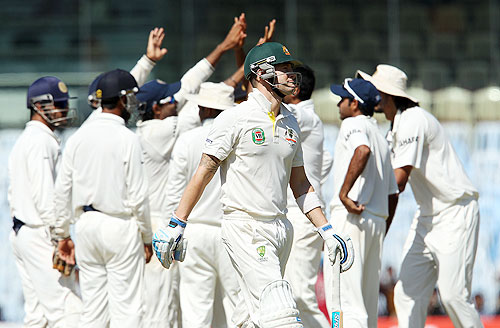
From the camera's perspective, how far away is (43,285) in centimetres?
684

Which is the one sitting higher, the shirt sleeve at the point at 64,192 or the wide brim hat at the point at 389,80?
the wide brim hat at the point at 389,80

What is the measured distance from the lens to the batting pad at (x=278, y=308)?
4.86 metres

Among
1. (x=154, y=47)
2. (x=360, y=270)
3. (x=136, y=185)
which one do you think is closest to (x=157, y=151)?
(x=154, y=47)

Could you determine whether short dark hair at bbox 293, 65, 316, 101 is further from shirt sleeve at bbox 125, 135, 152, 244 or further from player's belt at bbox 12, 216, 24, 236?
player's belt at bbox 12, 216, 24, 236

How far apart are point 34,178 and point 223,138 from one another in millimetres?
2427

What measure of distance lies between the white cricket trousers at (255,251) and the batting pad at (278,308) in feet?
0.10

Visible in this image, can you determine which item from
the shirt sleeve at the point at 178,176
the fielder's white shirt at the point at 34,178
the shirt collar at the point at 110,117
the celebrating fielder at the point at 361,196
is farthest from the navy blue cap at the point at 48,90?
the celebrating fielder at the point at 361,196

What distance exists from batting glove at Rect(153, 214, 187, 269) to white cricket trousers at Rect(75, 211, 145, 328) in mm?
1503

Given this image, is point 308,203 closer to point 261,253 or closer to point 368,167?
point 261,253

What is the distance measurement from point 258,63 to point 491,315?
22.7 ft

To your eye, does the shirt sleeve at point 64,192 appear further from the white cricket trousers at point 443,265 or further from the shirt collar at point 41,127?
the white cricket trousers at point 443,265

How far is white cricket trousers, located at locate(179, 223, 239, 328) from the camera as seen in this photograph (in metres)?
6.59

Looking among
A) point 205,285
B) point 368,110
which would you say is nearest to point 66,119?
point 205,285

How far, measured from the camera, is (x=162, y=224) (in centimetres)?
734
